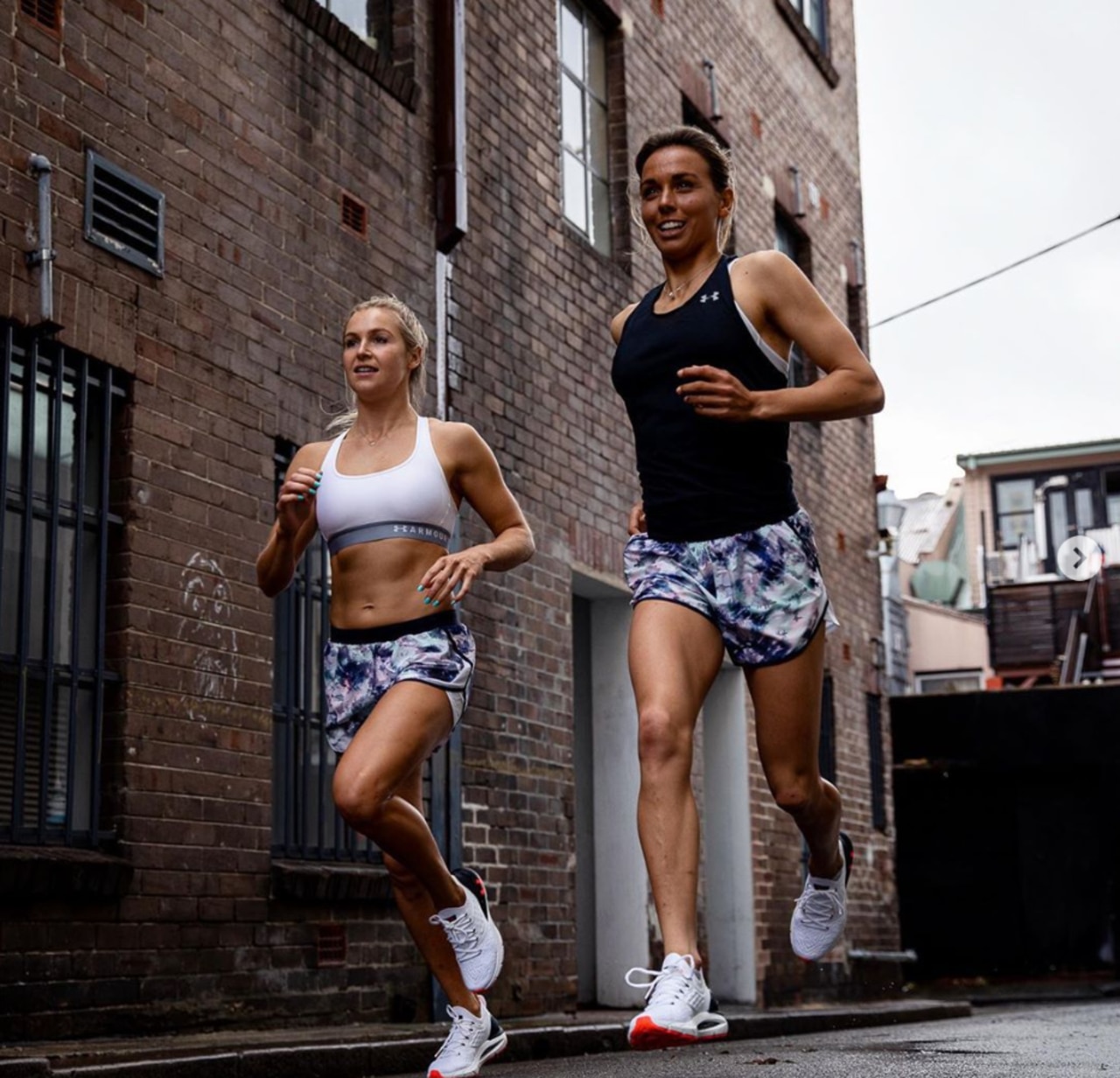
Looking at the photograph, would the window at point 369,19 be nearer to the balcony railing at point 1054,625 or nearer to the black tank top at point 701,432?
the black tank top at point 701,432

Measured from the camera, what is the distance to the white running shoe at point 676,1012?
13.3 feet

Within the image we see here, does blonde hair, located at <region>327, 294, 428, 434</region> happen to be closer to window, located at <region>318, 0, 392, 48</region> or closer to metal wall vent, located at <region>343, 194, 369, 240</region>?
metal wall vent, located at <region>343, 194, 369, 240</region>

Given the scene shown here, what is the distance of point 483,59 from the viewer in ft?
35.4

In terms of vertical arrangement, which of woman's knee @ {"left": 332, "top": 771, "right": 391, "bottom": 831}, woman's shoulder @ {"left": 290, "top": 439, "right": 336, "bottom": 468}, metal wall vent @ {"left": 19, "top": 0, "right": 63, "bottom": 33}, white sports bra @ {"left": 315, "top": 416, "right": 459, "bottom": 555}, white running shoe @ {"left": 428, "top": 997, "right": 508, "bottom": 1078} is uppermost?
metal wall vent @ {"left": 19, "top": 0, "right": 63, "bottom": 33}

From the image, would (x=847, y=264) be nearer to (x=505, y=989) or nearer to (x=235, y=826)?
(x=505, y=989)

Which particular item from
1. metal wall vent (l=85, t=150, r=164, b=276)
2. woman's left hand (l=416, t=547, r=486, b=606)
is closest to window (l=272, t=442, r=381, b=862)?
metal wall vent (l=85, t=150, r=164, b=276)

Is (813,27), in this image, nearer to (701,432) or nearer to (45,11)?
(45,11)

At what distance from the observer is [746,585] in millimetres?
4719

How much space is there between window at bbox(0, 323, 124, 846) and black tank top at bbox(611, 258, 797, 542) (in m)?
2.96

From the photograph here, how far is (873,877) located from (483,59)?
8.89m

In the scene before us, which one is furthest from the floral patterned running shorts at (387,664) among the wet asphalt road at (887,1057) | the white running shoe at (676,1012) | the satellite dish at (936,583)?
the satellite dish at (936,583)

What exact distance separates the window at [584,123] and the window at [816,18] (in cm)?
530

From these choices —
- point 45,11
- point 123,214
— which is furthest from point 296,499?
point 45,11

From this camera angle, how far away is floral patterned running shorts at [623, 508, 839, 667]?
4719mm
